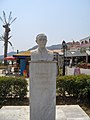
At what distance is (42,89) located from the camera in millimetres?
6332

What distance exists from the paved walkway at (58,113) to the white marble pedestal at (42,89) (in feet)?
2.59

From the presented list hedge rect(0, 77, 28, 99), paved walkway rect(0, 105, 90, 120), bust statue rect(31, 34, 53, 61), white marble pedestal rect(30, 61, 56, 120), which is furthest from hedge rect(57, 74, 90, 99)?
bust statue rect(31, 34, 53, 61)

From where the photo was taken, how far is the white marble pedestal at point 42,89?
20.5ft

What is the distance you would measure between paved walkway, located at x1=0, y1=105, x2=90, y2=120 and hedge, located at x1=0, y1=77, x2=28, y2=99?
3.95ft

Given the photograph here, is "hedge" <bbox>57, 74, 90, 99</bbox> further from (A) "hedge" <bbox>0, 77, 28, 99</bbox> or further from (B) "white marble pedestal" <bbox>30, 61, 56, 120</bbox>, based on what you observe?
(B) "white marble pedestal" <bbox>30, 61, 56, 120</bbox>

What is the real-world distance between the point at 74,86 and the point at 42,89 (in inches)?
143

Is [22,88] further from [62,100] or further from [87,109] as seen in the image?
[87,109]

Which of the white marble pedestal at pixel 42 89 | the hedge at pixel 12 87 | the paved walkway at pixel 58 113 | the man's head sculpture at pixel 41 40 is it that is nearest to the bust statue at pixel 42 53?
the man's head sculpture at pixel 41 40

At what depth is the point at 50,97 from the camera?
6.39 metres

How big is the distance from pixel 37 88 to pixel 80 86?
12.0 feet

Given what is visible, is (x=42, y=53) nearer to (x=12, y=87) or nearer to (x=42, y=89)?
(x=42, y=89)

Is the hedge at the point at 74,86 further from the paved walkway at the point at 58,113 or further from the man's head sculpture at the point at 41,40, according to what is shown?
the man's head sculpture at the point at 41,40

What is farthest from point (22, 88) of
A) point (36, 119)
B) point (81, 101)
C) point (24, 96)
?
point (36, 119)

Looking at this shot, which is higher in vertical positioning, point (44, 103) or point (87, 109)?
point (44, 103)
